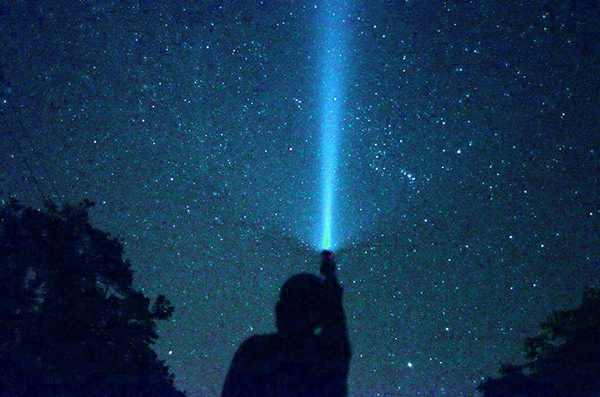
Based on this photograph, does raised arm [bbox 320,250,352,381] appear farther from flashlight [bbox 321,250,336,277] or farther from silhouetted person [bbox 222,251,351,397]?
flashlight [bbox 321,250,336,277]

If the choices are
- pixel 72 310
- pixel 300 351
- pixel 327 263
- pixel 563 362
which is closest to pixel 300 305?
pixel 300 351

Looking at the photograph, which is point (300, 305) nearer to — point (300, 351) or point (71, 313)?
point (300, 351)

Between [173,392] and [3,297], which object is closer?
[3,297]

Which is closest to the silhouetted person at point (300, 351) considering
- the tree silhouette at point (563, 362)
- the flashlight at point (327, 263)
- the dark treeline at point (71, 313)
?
the flashlight at point (327, 263)

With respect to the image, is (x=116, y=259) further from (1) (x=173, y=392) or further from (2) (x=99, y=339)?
(1) (x=173, y=392)

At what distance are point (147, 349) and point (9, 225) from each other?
5.53 meters

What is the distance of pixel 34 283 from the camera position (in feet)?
52.1

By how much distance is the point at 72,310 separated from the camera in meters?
15.9

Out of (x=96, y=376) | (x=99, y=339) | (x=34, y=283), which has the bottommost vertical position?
(x=96, y=376)

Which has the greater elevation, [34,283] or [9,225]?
[9,225]

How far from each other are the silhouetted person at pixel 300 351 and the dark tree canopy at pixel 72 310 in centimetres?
1307

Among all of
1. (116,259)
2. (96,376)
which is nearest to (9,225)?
(116,259)

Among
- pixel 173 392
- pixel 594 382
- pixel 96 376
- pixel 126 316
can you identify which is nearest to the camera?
pixel 96 376

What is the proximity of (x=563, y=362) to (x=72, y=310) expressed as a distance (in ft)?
60.5
